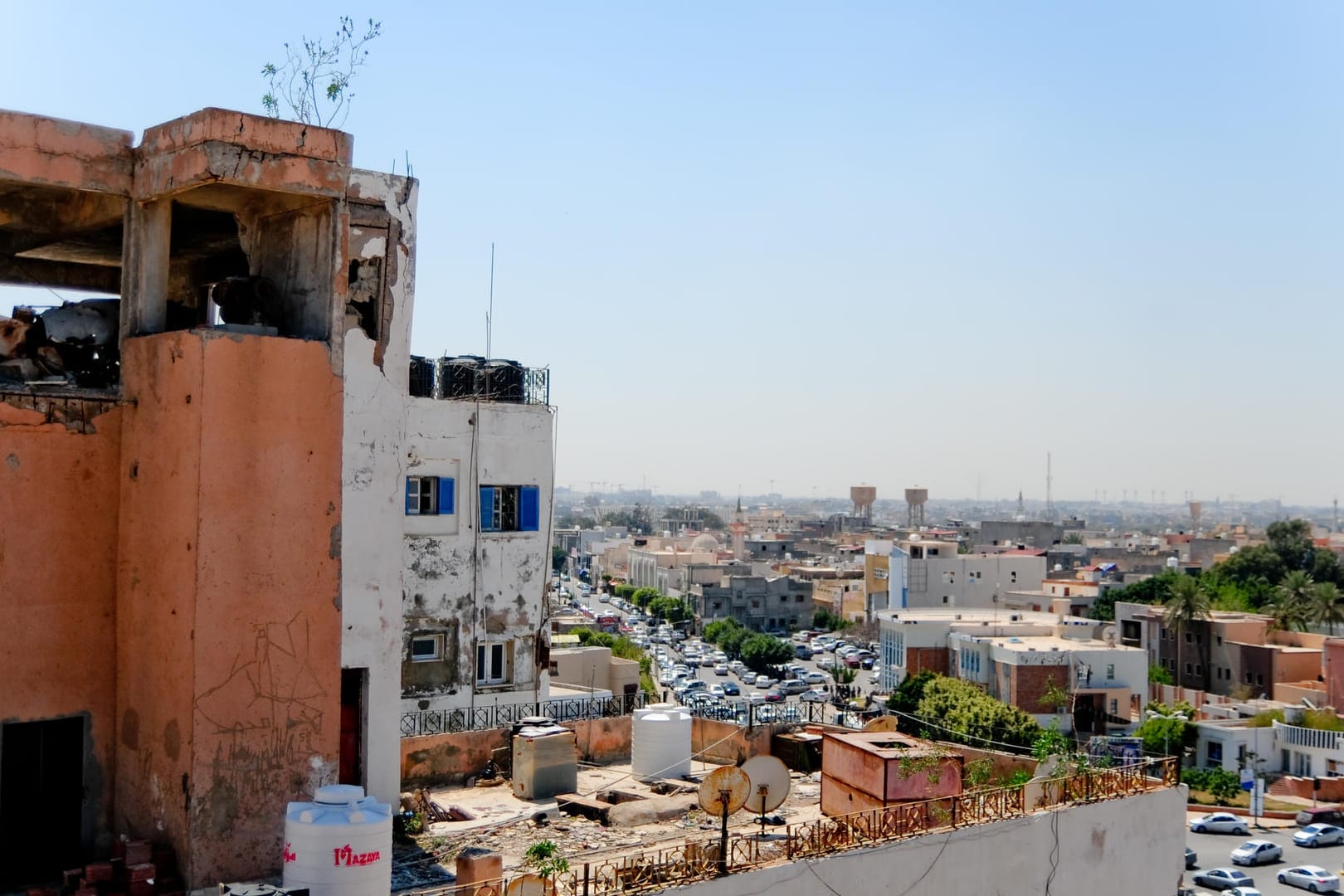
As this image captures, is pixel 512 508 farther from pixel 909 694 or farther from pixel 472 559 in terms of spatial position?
pixel 909 694

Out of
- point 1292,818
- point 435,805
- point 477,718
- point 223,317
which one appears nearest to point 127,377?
point 223,317

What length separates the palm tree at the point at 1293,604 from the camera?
225 feet

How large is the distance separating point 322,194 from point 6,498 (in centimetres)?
300

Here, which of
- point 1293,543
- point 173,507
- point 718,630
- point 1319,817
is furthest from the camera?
point 718,630

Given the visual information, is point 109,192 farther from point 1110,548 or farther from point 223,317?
point 1110,548

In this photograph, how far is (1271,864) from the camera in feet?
126

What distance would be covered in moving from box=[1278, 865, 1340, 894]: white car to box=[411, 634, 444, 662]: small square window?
2972 cm

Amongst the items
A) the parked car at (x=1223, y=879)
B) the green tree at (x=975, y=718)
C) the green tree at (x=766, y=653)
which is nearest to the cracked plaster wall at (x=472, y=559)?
the green tree at (x=975, y=718)

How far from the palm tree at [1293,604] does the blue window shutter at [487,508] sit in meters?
60.8

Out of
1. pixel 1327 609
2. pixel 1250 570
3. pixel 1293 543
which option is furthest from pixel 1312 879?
pixel 1293 543

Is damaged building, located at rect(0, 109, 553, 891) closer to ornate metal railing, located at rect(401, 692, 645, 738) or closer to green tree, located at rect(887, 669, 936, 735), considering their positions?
ornate metal railing, located at rect(401, 692, 645, 738)

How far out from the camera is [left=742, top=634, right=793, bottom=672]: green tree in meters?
80.2

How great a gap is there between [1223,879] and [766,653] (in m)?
45.6

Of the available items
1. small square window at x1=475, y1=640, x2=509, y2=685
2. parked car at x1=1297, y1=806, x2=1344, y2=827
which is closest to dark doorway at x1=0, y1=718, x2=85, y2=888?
small square window at x1=475, y1=640, x2=509, y2=685
